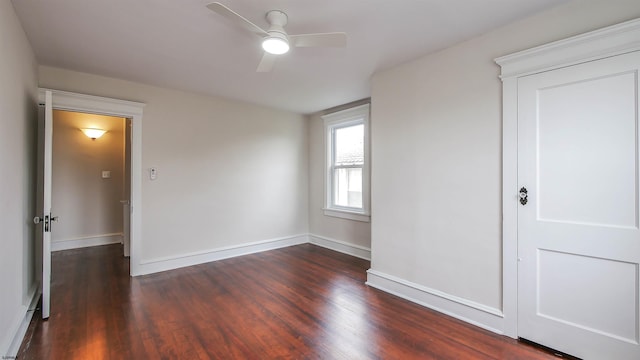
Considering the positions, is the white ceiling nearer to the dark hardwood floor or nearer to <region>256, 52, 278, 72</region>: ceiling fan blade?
<region>256, 52, 278, 72</region>: ceiling fan blade

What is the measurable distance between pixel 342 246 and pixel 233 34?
362 centimetres

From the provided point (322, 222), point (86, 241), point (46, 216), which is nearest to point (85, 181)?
point (86, 241)

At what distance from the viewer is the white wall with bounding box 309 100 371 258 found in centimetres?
466

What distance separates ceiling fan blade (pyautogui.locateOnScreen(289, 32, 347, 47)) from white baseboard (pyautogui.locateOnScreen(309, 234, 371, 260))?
126 inches

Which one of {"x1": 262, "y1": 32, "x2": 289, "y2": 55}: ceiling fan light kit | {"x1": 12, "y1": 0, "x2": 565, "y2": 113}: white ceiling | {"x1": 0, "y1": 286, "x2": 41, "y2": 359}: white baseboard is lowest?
{"x1": 0, "y1": 286, "x2": 41, "y2": 359}: white baseboard

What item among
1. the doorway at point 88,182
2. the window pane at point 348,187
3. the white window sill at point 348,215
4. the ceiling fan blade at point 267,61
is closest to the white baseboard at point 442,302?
the white window sill at point 348,215

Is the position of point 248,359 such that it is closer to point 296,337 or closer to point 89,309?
point 296,337

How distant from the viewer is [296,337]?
2303 millimetres

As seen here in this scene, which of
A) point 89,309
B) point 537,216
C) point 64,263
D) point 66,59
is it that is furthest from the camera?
point 64,263

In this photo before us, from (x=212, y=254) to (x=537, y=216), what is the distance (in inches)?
160

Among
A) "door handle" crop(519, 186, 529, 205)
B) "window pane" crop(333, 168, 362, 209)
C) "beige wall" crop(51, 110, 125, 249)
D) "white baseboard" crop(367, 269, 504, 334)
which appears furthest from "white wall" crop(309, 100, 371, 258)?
"beige wall" crop(51, 110, 125, 249)

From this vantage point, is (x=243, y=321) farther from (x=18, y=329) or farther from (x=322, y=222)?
(x=322, y=222)

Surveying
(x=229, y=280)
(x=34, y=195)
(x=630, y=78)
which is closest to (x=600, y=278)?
(x=630, y=78)

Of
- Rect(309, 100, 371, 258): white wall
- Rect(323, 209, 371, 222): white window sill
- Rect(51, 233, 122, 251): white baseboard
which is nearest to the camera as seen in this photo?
Rect(323, 209, 371, 222): white window sill
